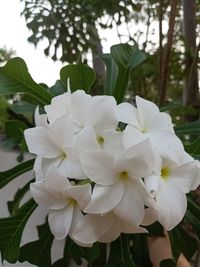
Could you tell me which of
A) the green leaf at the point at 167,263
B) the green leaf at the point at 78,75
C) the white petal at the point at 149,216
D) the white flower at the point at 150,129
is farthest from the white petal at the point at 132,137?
the green leaf at the point at 167,263

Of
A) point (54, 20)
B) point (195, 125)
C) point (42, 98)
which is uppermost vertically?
point (54, 20)

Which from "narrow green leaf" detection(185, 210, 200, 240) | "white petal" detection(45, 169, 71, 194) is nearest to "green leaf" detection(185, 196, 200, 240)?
"narrow green leaf" detection(185, 210, 200, 240)

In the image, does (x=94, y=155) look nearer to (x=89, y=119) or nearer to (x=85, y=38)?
(x=89, y=119)

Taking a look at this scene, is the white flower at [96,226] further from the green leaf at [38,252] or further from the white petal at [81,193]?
the green leaf at [38,252]

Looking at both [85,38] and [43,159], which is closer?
[43,159]

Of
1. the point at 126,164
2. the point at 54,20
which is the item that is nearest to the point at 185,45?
the point at 54,20

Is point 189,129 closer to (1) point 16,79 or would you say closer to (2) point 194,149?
(2) point 194,149
